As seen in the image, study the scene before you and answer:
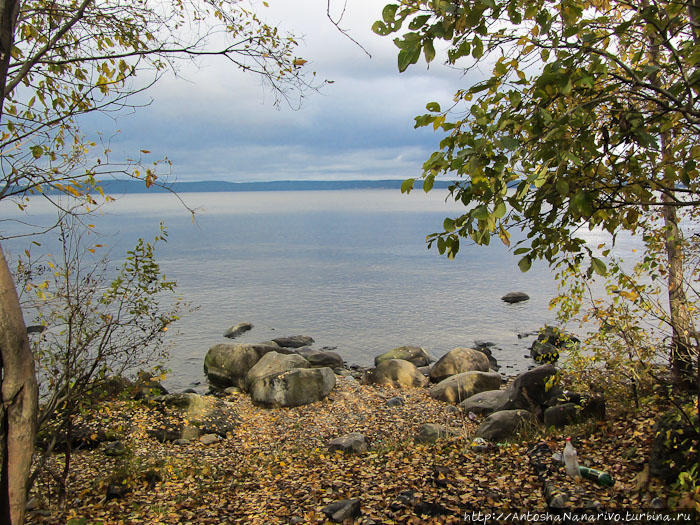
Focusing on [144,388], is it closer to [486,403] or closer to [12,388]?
[12,388]

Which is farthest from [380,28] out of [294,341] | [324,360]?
[294,341]

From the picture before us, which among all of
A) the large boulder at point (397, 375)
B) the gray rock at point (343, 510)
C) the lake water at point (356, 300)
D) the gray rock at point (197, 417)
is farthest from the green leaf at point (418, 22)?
the large boulder at point (397, 375)

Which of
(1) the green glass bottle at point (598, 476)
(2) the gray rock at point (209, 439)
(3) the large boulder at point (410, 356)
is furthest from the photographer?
(3) the large boulder at point (410, 356)

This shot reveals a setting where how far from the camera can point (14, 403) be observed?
4.32m

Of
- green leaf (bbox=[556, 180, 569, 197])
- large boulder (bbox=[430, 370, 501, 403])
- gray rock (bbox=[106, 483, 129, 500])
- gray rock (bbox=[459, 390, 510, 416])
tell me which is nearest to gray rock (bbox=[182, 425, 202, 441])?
gray rock (bbox=[106, 483, 129, 500])

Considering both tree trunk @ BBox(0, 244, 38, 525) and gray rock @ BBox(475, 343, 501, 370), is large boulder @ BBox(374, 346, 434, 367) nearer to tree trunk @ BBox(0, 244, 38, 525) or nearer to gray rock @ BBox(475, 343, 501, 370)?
gray rock @ BBox(475, 343, 501, 370)

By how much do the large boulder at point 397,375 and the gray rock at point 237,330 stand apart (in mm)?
10065

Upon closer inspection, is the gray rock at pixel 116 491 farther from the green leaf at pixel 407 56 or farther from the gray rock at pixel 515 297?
the gray rock at pixel 515 297

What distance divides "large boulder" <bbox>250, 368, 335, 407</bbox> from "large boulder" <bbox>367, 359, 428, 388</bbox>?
8.68ft

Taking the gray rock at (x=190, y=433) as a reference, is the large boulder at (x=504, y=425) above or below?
above

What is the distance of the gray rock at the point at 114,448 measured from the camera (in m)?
10.1

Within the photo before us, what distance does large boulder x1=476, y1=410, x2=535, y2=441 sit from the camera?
10.4 m

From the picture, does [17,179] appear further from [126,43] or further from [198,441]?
[198,441]

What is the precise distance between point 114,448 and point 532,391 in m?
10.0
